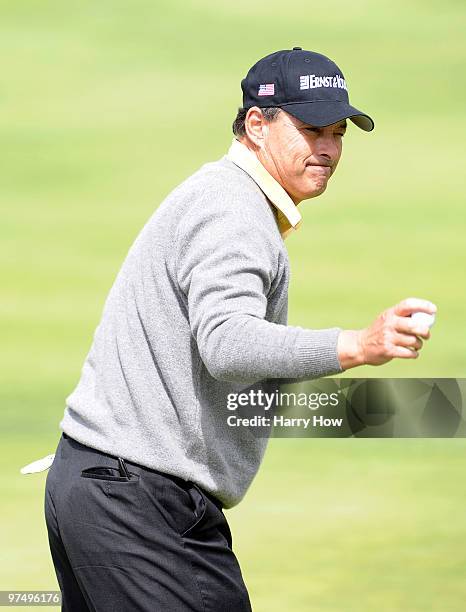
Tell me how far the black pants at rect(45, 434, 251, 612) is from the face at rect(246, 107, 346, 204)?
1.46 ft

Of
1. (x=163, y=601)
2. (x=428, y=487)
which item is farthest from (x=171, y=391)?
(x=428, y=487)

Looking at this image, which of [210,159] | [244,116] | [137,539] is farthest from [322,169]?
[210,159]

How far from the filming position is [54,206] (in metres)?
3.97

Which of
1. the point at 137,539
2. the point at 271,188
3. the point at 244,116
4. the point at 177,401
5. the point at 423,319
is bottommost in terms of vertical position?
the point at 137,539

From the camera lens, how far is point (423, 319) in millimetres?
1350

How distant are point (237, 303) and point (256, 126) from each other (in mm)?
424

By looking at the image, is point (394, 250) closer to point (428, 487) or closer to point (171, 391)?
point (428, 487)

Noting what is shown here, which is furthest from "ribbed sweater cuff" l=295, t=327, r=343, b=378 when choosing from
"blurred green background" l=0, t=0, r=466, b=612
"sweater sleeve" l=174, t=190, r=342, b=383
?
"blurred green background" l=0, t=0, r=466, b=612

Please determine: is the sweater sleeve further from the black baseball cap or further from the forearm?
the black baseball cap

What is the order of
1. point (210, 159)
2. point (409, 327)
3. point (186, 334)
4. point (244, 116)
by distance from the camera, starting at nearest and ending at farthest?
point (409, 327) < point (186, 334) < point (244, 116) < point (210, 159)

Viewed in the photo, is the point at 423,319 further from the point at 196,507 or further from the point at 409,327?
the point at 196,507

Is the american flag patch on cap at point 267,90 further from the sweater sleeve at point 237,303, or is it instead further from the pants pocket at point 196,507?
the pants pocket at point 196,507

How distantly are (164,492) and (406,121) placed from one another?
2.69m

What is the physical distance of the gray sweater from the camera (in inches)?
58.3
